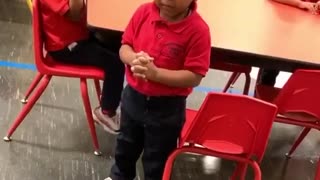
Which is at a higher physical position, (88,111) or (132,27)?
(132,27)

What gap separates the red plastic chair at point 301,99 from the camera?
71.4 inches

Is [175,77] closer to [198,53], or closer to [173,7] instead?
[198,53]

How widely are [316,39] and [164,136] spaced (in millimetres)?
831

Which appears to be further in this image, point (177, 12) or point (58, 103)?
point (58, 103)

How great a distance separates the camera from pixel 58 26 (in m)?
2.13

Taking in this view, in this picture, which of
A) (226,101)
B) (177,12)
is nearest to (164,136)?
(226,101)

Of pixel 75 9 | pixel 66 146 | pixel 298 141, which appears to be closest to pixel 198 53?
pixel 75 9

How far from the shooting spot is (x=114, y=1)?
2.10 metres

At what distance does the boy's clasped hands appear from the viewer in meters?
1.52

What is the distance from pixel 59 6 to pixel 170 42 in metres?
0.67

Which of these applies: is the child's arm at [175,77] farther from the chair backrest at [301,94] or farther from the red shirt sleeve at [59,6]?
the red shirt sleeve at [59,6]

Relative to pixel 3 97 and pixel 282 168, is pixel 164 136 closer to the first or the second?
pixel 282 168

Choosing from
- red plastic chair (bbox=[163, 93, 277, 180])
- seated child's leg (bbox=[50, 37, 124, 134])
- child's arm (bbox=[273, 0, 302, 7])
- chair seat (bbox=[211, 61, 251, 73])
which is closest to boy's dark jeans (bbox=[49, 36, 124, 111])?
seated child's leg (bbox=[50, 37, 124, 134])

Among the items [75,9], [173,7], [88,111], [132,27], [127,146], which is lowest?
[88,111]
